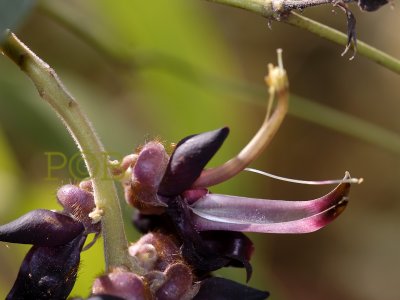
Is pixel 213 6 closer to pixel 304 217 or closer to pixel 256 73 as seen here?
pixel 256 73

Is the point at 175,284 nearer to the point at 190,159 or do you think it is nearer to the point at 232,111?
the point at 190,159

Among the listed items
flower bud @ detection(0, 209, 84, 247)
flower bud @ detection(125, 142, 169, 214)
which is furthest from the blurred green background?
flower bud @ detection(0, 209, 84, 247)

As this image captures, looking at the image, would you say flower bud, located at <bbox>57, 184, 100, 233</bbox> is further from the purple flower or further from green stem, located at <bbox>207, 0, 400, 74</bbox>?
green stem, located at <bbox>207, 0, 400, 74</bbox>

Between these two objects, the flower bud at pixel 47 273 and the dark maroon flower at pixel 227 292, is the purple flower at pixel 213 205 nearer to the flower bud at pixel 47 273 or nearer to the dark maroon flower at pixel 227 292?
the dark maroon flower at pixel 227 292

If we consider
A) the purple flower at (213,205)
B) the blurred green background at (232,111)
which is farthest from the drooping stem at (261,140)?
the blurred green background at (232,111)

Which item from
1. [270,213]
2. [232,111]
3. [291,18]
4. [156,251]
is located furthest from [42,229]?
[232,111]

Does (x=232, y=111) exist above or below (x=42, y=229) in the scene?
above

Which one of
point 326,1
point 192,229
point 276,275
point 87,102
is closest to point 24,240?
point 192,229
